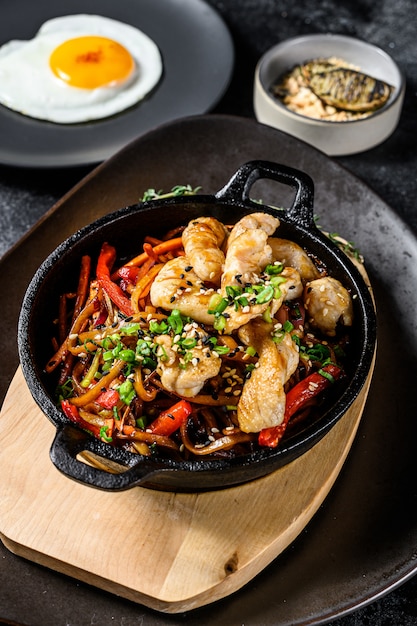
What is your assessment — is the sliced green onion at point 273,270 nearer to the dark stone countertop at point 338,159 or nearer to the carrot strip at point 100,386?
the carrot strip at point 100,386

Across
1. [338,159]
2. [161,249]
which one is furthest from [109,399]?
[338,159]

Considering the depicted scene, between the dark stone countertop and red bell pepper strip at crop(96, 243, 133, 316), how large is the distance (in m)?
0.92

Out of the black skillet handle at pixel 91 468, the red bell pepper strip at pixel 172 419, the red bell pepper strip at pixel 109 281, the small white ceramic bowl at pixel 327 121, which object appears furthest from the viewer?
the small white ceramic bowl at pixel 327 121

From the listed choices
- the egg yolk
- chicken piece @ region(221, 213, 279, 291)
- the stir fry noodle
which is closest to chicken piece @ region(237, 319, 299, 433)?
the stir fry noodle

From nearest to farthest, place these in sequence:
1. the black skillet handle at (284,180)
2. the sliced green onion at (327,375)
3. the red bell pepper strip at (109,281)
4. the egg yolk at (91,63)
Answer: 1. the sliced green onion at (327,375)
2. the red bell pepper strip at (109,281)
3. the black skillet handle at (284,180)
4. the egg yolk at (91,63)

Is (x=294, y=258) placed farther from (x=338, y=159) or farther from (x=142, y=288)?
(x=338, y=159)

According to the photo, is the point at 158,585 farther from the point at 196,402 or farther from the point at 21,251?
the point at 21,251

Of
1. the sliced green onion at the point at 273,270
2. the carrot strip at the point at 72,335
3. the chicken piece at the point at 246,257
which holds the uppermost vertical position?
the chicken piece at the point at 246,257

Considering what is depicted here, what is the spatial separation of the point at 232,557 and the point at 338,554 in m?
0.40

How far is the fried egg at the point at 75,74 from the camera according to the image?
4492 mm

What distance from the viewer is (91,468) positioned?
2.15m

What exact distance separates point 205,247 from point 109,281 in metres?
0.38

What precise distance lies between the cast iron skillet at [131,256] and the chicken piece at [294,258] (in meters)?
0.11

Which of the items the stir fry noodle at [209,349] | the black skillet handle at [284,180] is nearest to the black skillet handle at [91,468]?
the stir fry noodle at [209,349]
